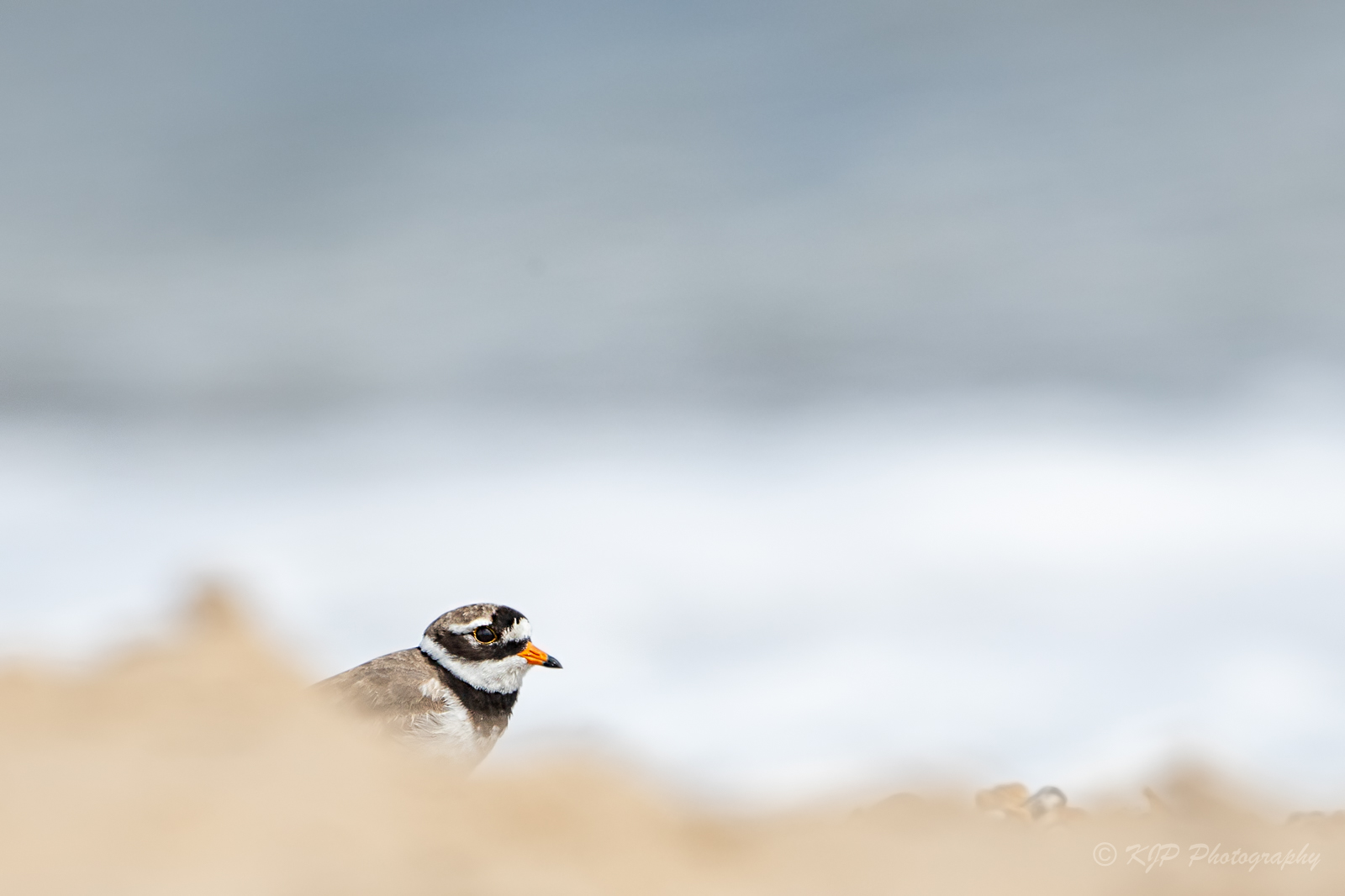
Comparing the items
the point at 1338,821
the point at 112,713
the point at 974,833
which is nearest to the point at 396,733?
the point at 112,713

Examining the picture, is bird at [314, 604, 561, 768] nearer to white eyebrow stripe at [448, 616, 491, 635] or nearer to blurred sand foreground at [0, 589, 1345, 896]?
white eyebrow stripe at [448, 616, 491, 635]

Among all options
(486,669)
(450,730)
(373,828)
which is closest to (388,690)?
(450,730)

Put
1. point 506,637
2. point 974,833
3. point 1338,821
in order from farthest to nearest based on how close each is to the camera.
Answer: point 506,637 → point 1338,821 → point 974,833

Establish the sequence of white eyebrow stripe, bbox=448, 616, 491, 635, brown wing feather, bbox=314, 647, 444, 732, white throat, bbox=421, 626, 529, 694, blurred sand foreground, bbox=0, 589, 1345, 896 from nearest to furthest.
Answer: blurred sand foreground, bbox=0, 589, 1345, 896, brown wing feather, bbox=314, 647, 444, 732, white throat, bbox=421, 626, 529, 694, white eyebrow stripe, bbox=448, 616, 491, 635

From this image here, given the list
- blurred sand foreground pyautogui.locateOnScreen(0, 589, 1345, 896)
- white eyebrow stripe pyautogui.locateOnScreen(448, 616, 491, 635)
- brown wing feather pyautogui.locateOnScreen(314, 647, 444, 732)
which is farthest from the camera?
white eyebrow stripe pyautogui.locateOnScreen(448, 616, 491, 635)

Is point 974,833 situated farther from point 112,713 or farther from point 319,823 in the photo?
point 112,713

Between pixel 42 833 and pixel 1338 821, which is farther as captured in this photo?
pixel 1338 821

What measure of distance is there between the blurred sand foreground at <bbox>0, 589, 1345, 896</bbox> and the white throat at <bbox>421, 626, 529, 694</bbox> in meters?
4.83

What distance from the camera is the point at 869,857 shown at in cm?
453

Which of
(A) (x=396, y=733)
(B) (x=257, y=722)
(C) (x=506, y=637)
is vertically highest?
(C) (x=506, y=637)

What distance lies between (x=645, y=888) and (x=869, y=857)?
0.90m

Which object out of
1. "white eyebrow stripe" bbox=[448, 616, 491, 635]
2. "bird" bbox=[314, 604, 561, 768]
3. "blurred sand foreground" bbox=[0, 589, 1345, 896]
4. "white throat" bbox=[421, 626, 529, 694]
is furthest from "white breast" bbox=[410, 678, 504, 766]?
"blurred sand foreground" bbox=[0, 589, 1345, 896]

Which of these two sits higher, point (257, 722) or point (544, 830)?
point (257, 722)

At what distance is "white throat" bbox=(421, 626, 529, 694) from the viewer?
404 inches
